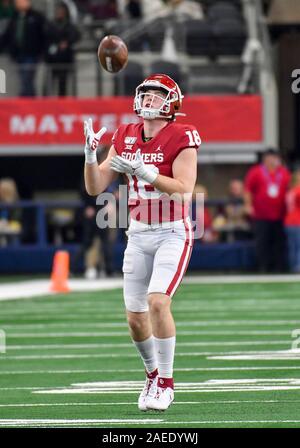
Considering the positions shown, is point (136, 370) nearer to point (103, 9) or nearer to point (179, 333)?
point (179, 333)

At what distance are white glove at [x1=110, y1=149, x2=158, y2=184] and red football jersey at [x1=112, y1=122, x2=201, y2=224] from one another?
0.72 ft

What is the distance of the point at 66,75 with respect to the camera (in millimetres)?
22922

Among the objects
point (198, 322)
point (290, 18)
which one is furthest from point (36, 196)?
point (198, 322)

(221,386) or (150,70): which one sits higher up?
(150,70)

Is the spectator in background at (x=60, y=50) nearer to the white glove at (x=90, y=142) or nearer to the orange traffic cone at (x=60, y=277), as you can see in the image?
the orange traffic cone at (x=60, y=277)

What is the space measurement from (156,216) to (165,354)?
0.82 meters

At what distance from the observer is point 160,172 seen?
28.1ft

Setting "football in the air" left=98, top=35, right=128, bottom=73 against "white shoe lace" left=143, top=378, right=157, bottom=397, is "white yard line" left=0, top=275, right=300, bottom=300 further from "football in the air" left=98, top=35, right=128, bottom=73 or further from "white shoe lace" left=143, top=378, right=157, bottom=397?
"white shoe lace" left=143, top=378, right=157, bottom=397

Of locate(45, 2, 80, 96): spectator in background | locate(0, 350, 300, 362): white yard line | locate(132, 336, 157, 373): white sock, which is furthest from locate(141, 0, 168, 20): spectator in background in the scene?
locate(132, 336, 157, 373): white sock

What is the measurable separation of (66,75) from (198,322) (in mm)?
9107

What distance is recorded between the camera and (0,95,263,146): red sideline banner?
74.0 feet

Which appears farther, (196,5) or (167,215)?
(196,5)

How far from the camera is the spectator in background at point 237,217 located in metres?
22.9

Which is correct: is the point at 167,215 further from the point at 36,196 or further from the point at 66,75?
the point at 36,196
